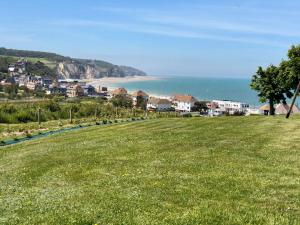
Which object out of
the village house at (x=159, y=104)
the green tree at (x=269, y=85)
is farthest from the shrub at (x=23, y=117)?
the village house at (x=159, y=104)

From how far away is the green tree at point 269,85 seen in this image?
2670 inches

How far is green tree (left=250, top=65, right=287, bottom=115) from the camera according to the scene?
67812mm

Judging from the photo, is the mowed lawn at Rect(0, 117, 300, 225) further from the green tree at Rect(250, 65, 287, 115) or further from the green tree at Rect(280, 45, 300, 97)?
the green tree at Rect(250, 65, 287, 115)

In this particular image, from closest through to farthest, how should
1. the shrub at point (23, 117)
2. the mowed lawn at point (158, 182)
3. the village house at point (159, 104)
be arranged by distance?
the mowed lawn at point (158, 182) < the shrub at point (23, 117) < the village house at point (159, 104)

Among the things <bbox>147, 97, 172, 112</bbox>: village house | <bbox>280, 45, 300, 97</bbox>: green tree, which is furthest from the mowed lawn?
<bbox>147, 97, 172, 112</bbox>: village house

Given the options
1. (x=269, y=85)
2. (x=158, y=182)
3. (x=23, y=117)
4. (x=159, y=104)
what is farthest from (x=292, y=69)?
(x=159, y=104)

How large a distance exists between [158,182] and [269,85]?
2128 inches

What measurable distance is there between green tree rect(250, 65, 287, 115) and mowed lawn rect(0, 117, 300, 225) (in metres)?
38.5

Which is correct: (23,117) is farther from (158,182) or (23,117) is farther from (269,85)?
(158,182)

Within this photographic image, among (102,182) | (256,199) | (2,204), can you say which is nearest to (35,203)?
(2,204)

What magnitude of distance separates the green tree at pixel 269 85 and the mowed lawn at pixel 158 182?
3849cm

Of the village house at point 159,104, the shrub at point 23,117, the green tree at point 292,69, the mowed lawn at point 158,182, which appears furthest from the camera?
the village house at point 159,104

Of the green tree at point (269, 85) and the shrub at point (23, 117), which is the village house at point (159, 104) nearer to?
the green tree at point (269, 85)

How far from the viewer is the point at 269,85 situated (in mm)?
68375
